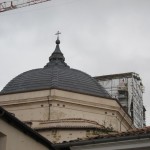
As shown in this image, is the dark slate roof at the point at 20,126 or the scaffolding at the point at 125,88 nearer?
the dark slate roof at the point at 20,126

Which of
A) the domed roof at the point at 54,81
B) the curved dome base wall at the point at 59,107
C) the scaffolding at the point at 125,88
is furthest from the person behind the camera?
the scaffolding at the point at 125,88

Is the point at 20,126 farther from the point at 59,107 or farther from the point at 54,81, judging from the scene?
the point at 54,81

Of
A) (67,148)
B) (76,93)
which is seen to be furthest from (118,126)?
(67,148)

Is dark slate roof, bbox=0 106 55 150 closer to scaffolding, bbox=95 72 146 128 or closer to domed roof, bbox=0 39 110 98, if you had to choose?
domed roof, bbox=0 39 110 98

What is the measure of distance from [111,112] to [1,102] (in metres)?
5.75

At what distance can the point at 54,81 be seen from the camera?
27.9 m

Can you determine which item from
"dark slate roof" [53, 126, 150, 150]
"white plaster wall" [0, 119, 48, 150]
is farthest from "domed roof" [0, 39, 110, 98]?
"dark slate roof" [53, 126, 150, 150]

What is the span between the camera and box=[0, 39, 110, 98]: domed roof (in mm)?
27750

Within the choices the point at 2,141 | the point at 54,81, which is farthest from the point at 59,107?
the point at 2,141

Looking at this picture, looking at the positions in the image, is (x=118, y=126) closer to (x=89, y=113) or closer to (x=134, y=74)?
(x=89, y=113)

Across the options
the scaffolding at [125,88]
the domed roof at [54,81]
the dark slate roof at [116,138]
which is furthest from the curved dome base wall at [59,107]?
the scaffolding at [125,88]

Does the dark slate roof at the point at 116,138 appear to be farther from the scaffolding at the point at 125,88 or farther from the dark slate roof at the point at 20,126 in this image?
the scaffolding at the point at 125,88

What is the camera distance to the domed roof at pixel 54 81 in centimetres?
2775

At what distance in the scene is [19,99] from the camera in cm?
2697
